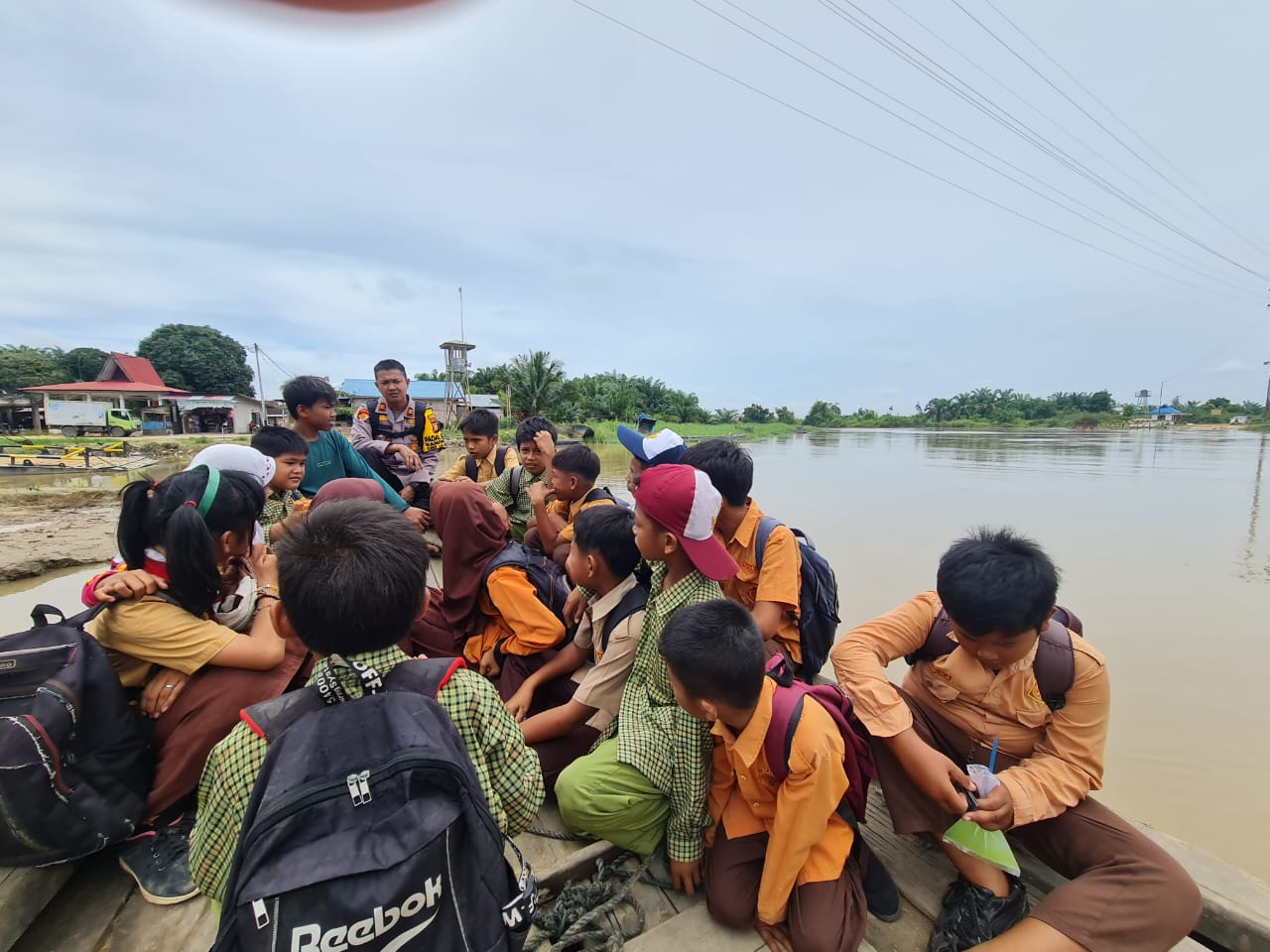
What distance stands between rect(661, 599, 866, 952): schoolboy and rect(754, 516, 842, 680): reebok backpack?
0.73 metres

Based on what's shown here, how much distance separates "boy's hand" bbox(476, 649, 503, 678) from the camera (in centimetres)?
233

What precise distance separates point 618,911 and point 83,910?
1.36m

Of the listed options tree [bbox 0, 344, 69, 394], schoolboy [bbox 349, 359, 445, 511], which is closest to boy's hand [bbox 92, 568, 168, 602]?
schoolboy [bbox 349, 359, 445, 511]

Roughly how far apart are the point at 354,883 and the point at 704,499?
1274 millimetres

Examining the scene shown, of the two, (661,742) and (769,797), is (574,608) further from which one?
(769,797)

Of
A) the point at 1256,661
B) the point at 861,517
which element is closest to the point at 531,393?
the point at 861,517

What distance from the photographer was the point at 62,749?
128cm

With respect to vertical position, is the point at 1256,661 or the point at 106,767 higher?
the point at 106,767

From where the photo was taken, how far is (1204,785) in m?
3.66

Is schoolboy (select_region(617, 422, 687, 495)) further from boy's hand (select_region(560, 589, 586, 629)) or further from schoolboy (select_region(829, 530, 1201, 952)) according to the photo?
schoolboy (select_region(829, 530, 1201, 952))

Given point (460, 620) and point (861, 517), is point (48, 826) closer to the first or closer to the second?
point (460, 620)

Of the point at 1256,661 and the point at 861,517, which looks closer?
the point at 1256,661

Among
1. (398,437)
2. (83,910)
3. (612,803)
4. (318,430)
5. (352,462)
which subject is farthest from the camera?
(398,437)

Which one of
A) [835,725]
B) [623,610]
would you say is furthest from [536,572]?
[835,725]
